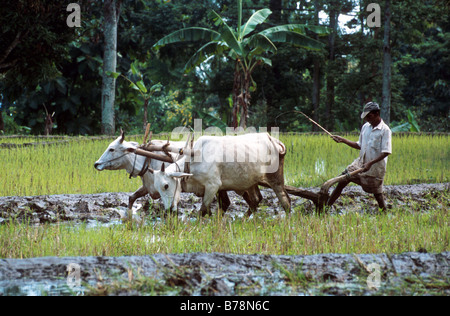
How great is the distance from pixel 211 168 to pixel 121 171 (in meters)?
3.87

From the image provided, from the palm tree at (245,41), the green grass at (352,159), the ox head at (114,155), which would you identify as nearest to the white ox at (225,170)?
the ox head at (114,155)

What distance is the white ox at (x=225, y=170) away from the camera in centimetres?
513

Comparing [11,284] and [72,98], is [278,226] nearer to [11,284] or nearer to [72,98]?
[11,284]

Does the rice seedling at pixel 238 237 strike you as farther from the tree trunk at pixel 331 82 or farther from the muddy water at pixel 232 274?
the tree trunk at pixel 331 82

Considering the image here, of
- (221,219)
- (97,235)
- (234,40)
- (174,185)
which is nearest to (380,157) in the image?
(221,219)

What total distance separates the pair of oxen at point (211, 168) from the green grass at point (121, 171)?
73.5 inches

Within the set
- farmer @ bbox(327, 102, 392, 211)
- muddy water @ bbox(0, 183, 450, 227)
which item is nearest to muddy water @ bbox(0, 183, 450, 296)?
farmer @ bbox(327, 102, 392, 211)

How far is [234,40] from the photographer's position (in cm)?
1194

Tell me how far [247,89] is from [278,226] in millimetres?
7885

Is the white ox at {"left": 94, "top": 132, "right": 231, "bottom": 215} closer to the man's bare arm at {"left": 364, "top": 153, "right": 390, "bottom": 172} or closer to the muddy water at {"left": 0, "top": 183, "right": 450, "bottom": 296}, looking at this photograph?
the man's bare arm at {"left": 364, "top": 153, "right": 390, "bottom": 172}

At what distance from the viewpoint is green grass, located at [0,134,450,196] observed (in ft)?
25.4

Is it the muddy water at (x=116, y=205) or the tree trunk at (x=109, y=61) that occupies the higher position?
the tree trunk at (x=109, y=61)

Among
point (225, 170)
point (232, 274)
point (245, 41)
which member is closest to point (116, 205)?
point (225, 170)

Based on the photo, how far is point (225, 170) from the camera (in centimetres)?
554
